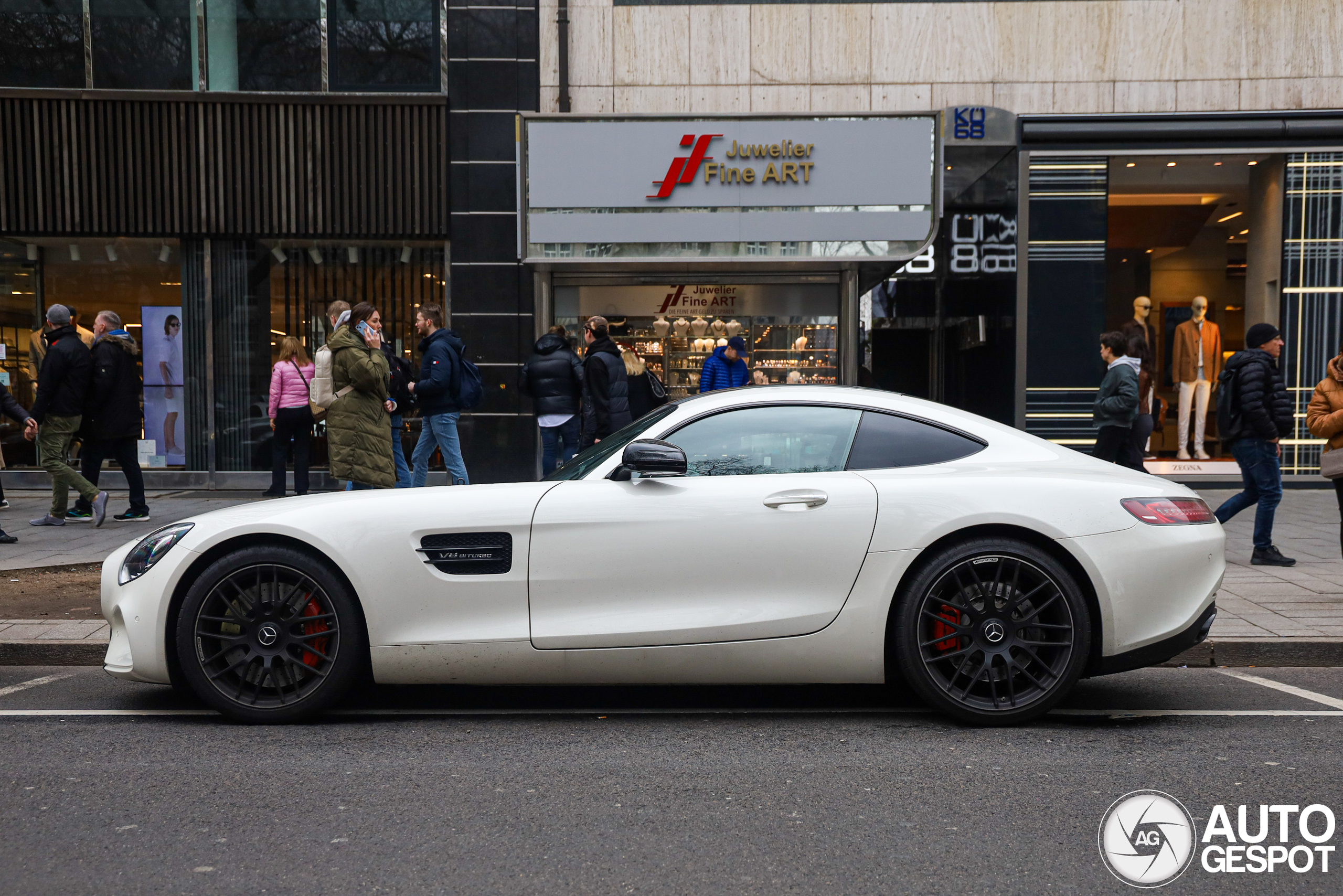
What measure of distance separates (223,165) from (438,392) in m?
5.29

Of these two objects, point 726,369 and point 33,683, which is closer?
point 33,683

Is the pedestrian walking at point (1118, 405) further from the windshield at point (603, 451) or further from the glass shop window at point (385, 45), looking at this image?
the glass shop window at point (385, 45)

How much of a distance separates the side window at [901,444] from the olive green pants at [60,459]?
25.9 ft

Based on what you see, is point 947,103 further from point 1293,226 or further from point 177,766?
point 177,766

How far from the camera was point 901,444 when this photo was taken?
450 centimetres

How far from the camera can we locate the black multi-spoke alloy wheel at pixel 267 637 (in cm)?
427

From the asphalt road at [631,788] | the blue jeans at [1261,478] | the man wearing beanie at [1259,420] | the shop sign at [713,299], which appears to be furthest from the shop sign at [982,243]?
the asphalt road at [631,788]

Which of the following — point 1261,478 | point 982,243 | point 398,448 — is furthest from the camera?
point 982,243

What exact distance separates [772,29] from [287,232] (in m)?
6.05

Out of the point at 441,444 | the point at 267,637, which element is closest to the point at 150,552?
the point at 267,637

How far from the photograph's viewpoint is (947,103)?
1227cm

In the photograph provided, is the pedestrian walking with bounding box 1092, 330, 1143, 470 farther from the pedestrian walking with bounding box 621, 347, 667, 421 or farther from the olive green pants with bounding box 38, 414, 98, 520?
the olive green pants with bounding box 38, 414, 98, 520

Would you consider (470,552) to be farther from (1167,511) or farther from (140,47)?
(140,47)

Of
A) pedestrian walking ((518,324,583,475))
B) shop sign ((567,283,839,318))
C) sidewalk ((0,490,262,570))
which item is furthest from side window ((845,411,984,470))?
shop sign ((567,283,839,318))
